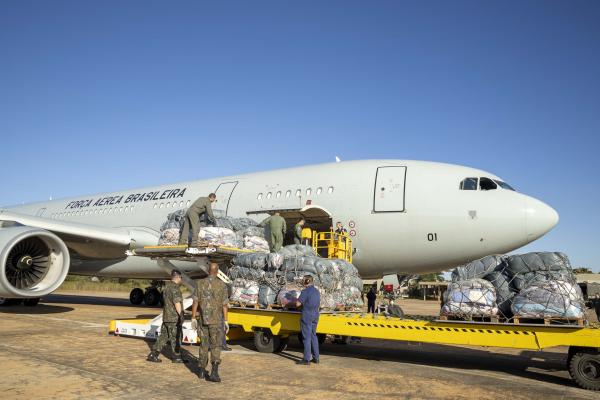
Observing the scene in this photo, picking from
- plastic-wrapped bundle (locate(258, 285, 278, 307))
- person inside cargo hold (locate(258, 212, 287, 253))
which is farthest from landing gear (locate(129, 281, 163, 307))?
plastic-wrapped bundle (locate(258, 285, 278, 307))

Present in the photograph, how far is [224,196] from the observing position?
48.6ft

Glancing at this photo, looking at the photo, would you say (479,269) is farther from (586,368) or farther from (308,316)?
(308,316)

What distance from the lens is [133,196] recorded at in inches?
715

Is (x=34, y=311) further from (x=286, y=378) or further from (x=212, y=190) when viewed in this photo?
(x=286, y=378)

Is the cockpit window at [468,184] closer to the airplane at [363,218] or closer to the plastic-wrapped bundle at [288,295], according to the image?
Result: the airplane at [363,218]

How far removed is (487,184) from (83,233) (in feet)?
36.4

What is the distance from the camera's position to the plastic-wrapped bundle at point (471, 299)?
7434 mm

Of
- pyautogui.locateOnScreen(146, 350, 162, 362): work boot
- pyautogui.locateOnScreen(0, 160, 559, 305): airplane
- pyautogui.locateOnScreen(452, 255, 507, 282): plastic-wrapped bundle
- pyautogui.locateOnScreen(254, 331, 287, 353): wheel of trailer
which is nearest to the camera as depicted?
pyautogui.locateOnScreen(146, 350, 162, 362): work boot

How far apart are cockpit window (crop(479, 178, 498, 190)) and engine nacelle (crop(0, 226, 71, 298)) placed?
404 inches

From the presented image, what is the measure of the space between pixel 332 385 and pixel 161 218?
36.3ft

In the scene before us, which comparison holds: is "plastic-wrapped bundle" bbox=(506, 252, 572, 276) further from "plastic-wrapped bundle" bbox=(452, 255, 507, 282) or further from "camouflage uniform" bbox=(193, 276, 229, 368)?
"camouflage uniform" bbox=(193, 276, 229, 368)

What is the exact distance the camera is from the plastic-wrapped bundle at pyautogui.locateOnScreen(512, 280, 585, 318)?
687cm

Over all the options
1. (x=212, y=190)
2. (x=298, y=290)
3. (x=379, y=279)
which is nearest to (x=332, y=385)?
(x=298, y=290)

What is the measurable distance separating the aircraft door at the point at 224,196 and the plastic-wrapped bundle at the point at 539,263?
8236 mm
